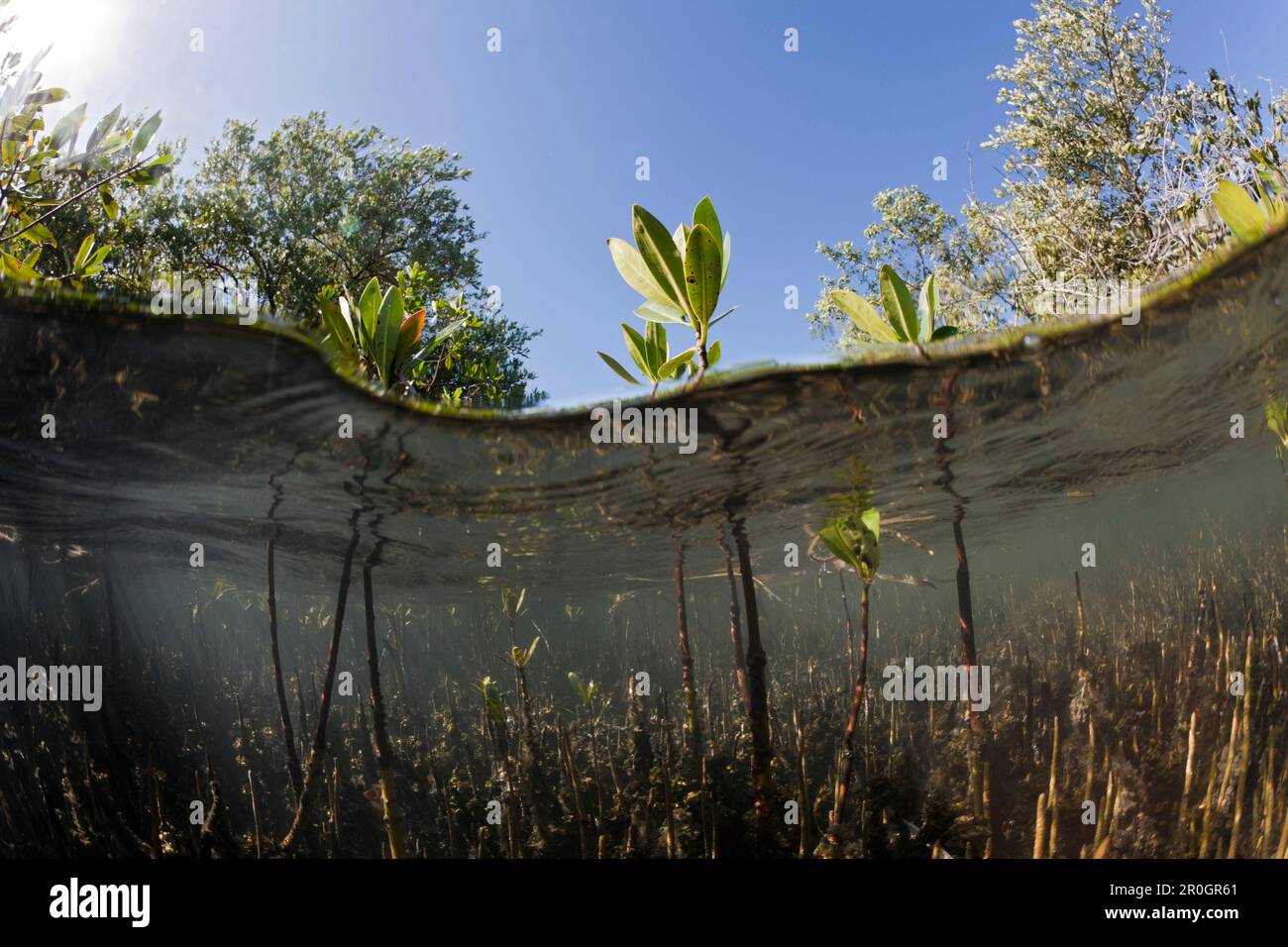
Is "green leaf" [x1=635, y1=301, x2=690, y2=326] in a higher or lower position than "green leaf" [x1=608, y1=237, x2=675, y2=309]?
lower

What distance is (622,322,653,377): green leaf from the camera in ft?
15.2

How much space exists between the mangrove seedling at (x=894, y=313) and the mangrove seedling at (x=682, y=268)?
763 millimetres

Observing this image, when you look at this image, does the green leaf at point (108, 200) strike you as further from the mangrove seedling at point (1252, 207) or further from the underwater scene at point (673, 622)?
the mangrove seedling at point (1252, 207)

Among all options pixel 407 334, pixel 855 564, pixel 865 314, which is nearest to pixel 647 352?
pixel 865 314

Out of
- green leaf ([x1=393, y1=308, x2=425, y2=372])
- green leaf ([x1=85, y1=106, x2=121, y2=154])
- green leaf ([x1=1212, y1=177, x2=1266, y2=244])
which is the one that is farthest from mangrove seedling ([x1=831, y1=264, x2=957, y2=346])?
green leaf ([x1=85, y1=106, x2=121, y2=154])

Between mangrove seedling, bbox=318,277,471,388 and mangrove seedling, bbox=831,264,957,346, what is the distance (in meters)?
2.23

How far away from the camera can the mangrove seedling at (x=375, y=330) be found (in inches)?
161

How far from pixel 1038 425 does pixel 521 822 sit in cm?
425

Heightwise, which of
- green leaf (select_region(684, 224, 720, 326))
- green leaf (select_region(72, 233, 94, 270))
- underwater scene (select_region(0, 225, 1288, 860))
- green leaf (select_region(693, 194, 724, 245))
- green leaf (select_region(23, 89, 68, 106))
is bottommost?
underwater scene (select_region(0, 225, 1288, 860))

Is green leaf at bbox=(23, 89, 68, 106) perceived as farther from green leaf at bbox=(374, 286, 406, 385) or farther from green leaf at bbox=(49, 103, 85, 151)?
green leaf at bbox=(374, 286, 406, 385)

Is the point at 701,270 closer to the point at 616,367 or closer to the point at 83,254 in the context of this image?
the point at 616,367

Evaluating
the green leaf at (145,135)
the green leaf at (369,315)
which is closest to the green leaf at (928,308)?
the green leaf at (369,315)

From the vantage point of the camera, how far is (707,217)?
3641mm
